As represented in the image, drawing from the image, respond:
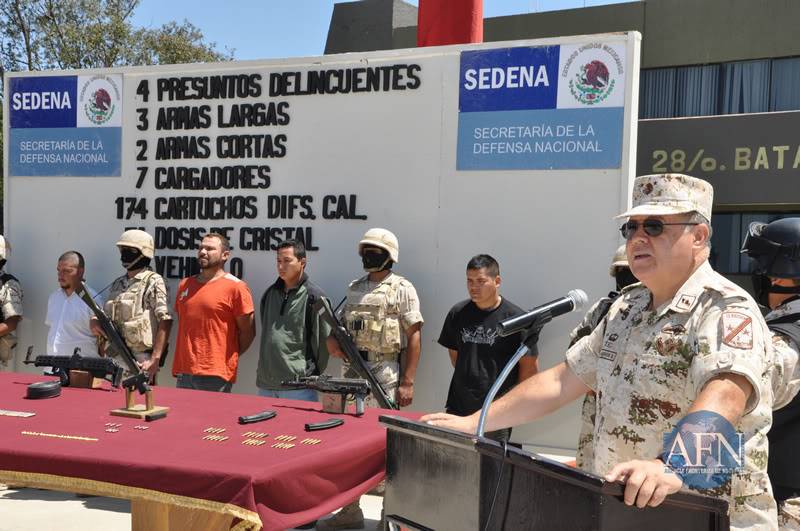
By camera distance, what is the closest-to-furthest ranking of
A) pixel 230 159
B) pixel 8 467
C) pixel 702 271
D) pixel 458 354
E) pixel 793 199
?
pixel 702 271 → pixel 8 467 → pixel 458 354 → pixel 230 159 → pixel 793 199

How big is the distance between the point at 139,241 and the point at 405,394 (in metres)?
2.60

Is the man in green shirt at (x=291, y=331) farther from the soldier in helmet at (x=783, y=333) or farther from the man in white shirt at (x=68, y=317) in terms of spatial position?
the soldier in helmet at (x=783, y=333)

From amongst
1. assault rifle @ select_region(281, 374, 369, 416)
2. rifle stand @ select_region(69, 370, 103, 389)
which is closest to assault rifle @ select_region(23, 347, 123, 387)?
rifle stand @ select_region(69, 370, 103, 389)

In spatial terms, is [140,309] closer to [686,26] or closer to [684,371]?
[684,371]

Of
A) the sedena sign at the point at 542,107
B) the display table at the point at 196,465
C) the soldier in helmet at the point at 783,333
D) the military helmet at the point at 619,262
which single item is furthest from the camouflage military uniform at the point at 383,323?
the soldier in helmet at the point at 783,333

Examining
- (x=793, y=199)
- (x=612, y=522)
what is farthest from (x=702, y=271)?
(x=793, y=199)

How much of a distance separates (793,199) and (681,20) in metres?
6.16

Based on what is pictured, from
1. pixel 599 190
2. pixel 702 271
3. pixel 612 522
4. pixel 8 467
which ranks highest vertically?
pixel 599 190

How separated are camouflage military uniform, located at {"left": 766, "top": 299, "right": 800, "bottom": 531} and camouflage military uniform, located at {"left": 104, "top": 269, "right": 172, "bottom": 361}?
4.95 meters

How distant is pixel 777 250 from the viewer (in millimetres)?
2775

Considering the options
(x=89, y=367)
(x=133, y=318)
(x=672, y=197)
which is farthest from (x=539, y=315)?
(x=133, y=318)

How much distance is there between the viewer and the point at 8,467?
2.91 metres

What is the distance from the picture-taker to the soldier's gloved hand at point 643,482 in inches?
66.1

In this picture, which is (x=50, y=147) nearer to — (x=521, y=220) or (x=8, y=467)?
(x=521, y=220)
